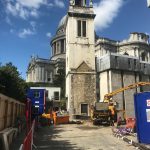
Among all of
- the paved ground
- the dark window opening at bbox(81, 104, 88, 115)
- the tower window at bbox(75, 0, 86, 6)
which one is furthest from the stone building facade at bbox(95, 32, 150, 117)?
the paved ground

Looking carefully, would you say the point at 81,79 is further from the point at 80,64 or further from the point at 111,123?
the point at 111,123

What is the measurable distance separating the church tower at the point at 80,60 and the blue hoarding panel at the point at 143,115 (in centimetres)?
3094

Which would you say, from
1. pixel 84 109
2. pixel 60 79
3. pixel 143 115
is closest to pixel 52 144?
pixel 143 115

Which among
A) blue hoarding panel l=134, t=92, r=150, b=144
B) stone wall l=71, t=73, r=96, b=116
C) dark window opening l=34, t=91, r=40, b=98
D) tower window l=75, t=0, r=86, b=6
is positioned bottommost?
blue hoarding panel l=134, t=92, r=150, b=144

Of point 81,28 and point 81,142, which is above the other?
point 81,28

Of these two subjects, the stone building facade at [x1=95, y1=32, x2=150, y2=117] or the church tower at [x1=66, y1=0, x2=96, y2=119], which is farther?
the stone building facade at [x1=95, y1=32, x2=150, y2=117]

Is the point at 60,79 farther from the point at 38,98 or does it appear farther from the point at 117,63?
the point at 38,98

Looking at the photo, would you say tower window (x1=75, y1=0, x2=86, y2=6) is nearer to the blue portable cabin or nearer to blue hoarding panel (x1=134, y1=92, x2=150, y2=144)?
the blue portable cabin

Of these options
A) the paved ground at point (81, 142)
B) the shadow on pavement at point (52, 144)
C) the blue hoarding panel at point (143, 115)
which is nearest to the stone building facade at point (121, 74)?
the paved ground at point (81, 142)

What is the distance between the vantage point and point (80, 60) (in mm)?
45125

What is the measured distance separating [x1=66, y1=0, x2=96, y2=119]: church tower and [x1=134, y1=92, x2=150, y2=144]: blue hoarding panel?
30944mm

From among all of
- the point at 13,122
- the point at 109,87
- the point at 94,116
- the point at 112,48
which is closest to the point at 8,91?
the point at 13,122

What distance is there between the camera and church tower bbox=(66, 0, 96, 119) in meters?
43.7

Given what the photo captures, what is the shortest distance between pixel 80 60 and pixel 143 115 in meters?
33.5
